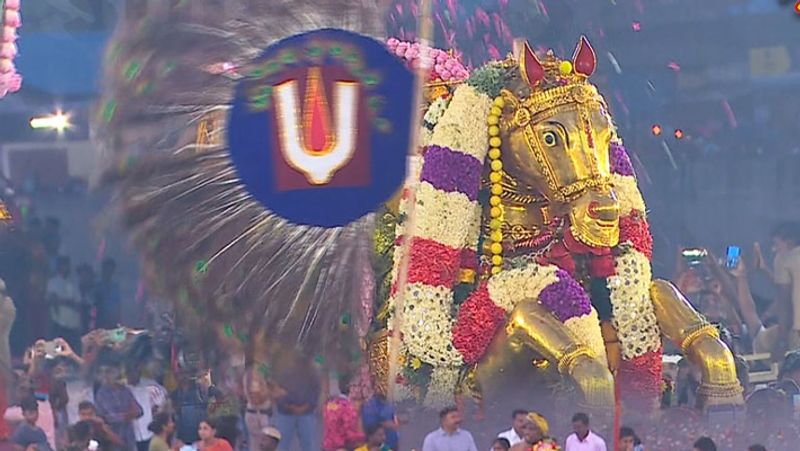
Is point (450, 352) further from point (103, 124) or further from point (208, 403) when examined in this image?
point (103, 124)

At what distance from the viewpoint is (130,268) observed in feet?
10.8

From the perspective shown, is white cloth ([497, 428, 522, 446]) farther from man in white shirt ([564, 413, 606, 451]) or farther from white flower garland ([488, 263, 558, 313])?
white flower garland ([488, 263, 558, 313])

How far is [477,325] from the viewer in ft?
12.7

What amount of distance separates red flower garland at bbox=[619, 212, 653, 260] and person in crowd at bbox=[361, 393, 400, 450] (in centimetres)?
88

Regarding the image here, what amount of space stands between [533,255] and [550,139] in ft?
1.15

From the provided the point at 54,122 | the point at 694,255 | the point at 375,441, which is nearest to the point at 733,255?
the point at 694,255

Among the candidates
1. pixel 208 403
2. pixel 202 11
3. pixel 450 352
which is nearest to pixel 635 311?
pixel 450 352

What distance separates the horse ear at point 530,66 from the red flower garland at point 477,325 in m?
0.64

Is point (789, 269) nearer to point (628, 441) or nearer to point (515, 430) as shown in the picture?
point (628, 441)

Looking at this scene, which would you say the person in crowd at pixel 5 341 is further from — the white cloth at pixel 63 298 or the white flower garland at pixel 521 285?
the white flower garland at pixel 521 285

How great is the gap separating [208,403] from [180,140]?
680 mm

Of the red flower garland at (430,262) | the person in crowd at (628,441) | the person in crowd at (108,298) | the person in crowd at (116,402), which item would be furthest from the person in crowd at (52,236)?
the person in crowd at (628,441)

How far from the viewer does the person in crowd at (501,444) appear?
3566 mm

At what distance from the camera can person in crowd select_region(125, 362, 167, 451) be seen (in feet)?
11.0
